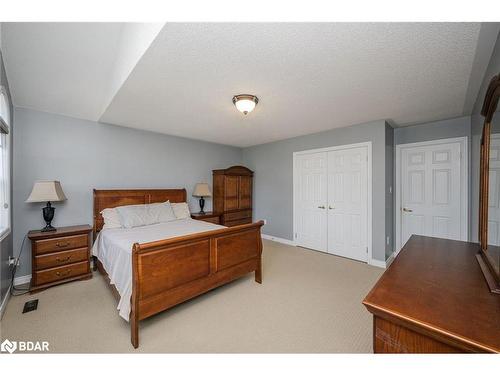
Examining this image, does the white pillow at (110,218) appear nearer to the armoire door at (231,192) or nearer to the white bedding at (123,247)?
the white bedding at (123,247)

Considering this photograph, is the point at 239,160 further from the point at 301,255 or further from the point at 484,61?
the point at 484,61

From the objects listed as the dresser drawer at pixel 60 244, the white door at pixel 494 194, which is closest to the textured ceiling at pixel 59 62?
the dresser drawer at pixel 60 244

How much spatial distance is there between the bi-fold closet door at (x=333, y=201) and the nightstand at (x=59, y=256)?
3587 millimetres

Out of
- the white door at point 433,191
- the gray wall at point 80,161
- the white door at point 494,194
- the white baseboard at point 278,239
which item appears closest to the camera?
the white door at point 494,194

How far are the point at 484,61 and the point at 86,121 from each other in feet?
15.4

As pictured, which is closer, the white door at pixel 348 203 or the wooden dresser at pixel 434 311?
the wooden dresser at pixel 434 311

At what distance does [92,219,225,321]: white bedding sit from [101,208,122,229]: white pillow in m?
0.11

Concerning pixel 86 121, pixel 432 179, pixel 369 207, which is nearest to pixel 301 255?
pixel 369 207

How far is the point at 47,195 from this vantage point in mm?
2562

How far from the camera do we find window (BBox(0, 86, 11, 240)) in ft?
7.27

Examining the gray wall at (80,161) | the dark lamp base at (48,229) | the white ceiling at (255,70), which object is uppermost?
the white ceiling at (255,70)

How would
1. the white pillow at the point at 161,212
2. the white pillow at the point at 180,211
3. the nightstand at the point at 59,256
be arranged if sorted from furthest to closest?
the white pillow at the point at 180,211 < the white pillow at the point at 161,212 < the nightstand at the point at 59,256

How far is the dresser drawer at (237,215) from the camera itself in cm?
464
